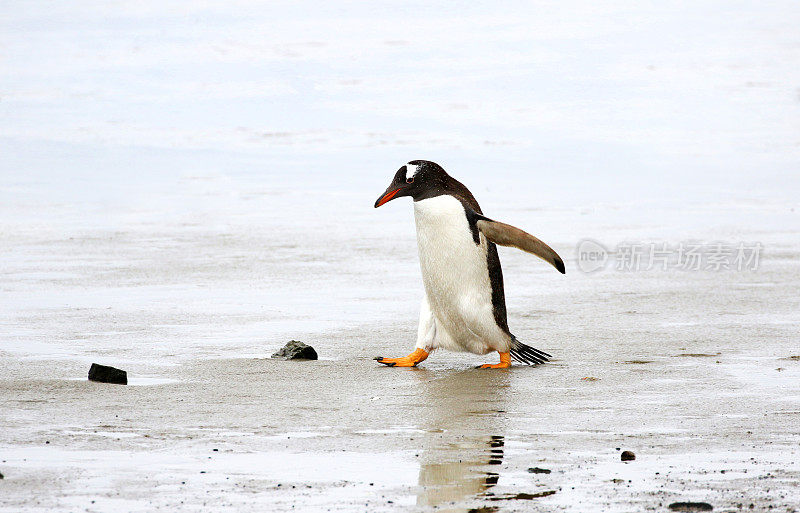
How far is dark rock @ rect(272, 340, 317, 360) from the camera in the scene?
6.74 m

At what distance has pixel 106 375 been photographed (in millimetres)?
5926

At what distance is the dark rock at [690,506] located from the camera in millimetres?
3746

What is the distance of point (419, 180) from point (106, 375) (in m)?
1.91

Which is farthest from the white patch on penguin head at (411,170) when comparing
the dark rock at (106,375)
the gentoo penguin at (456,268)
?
the dark rock at (106,375)

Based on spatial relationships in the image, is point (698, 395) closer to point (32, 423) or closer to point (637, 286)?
point (32, 423)

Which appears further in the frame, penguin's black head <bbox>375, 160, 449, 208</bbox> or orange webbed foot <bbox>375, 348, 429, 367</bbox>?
penguin's black head <bbox>375, 160, 449, 208</bbox>

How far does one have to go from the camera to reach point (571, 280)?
10.1 metres

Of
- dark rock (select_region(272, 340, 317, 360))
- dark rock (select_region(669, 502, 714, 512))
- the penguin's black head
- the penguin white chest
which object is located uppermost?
the penguin's black head

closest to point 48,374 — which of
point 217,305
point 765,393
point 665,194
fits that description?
point 217,305

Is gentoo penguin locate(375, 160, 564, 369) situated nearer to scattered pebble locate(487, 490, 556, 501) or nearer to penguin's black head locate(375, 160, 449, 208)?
penguin's black head locate(375, 160, 449, 208)

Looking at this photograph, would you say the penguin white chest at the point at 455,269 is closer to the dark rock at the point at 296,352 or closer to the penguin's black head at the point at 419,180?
the penguin's black head at the point at 419,180

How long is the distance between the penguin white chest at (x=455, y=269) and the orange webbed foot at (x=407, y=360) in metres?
0.26

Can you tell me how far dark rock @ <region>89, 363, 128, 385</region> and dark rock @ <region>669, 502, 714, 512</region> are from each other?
296cm

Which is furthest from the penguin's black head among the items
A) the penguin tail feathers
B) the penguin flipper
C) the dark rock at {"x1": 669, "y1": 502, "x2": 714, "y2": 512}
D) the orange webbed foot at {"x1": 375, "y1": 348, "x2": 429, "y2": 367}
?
the dark rock at {"x1": 669, "y1": 502, "x2": 714, "y2": 512}
